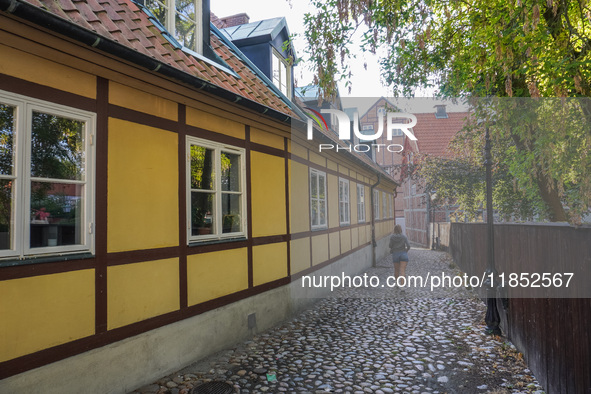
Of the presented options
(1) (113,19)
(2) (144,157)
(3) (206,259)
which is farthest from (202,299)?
(1) (113,19)

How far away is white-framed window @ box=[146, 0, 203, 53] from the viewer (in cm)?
599

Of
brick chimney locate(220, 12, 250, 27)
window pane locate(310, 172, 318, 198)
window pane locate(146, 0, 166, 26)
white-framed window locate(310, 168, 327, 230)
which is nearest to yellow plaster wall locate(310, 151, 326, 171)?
white-framed window locate(310, 168, 327, 230)

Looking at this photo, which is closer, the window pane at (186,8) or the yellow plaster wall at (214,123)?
the yellow plaster wall at (214,123)

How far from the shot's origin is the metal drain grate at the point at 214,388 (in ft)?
13.5

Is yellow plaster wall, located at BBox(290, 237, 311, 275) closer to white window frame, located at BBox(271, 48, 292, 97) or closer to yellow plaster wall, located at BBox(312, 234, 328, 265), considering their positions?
yellow plaster wall, located at BBox(312, 234, 328, 265)

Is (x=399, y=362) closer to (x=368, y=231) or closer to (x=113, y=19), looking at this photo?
(x=113, y=19)

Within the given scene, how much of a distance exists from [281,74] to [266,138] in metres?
4.01

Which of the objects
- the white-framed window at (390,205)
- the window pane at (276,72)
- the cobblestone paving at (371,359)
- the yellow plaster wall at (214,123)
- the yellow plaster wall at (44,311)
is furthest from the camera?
the white-framed window at (390,205)

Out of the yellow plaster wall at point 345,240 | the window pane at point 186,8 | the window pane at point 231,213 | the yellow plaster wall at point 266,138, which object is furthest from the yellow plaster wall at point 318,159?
the window pane at point 186,8

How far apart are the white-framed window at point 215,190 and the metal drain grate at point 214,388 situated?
166 centimetres

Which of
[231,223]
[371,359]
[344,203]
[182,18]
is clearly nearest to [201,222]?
[231,223]

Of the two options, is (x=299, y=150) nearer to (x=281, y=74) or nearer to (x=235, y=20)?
(x=281, y=74)

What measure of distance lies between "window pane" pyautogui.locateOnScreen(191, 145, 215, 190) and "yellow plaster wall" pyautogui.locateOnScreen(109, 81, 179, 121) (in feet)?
1.90

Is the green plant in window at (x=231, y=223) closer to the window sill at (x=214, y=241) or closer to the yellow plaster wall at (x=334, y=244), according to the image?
the window sill at (x=214, y=241)
